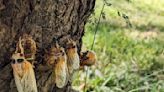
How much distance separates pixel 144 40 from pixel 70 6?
3231 millimetres

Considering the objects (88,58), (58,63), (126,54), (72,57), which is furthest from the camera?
(126,54)

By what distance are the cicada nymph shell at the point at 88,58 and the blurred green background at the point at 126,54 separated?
1.28 m

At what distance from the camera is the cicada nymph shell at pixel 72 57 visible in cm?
229

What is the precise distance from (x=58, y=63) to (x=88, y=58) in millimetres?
330

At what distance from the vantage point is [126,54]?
5.09m

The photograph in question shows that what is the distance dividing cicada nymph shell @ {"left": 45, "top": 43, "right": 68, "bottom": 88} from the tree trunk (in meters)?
0.06

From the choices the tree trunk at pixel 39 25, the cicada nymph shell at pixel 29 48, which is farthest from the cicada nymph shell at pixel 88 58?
the cicada nymph shell at pixel 29 48

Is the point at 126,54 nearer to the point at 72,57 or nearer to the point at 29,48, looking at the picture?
the point at 72,57

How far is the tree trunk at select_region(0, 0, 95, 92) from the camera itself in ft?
7.07

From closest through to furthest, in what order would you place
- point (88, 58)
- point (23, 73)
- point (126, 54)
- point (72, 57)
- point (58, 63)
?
point (23, 73) → point (58, 63) → point (72, 57) → point (88, 58) → point (126, 54)

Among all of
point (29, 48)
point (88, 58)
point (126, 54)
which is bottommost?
point (126, 54)

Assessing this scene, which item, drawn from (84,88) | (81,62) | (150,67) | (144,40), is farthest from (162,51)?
(81,62)

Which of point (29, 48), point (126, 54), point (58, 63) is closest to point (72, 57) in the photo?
point (58, 63)

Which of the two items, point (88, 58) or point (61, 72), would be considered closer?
point (61, 72)
